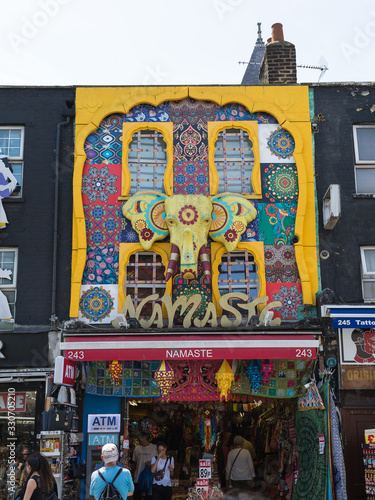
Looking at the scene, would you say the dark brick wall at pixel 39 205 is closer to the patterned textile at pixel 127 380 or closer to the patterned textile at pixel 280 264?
the patterned textile at pixel 127 380

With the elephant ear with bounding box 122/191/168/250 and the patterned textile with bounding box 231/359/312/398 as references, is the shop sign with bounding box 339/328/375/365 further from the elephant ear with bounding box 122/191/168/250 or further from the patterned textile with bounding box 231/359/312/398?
the elephant ear with bounding box 122/191/168/250

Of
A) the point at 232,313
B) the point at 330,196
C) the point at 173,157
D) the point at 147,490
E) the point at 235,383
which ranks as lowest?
the point at 147,490

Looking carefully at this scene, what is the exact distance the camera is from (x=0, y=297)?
46.0 ft

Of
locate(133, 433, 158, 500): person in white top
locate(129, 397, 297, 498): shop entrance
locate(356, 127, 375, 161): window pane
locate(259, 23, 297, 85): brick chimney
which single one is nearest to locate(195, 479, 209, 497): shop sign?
locate(129, 397, 297, 498): shop entrance

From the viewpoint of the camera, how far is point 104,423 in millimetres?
14164

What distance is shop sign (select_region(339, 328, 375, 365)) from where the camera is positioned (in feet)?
46.5

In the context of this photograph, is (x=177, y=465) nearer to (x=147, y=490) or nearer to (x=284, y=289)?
(x=147, y=490)

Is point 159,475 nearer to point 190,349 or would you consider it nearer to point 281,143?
point 190,349

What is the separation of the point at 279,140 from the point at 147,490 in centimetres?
792

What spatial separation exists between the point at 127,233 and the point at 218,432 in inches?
221

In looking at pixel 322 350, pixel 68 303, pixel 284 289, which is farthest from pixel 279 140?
pixel 68 303

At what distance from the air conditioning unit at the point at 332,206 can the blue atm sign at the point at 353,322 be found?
6.82 feet

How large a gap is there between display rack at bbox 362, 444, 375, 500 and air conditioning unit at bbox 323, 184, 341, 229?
448cm

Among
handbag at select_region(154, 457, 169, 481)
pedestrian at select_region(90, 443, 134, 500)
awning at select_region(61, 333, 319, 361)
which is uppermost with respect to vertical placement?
awning at select_region(61, 333, 319, 361)
